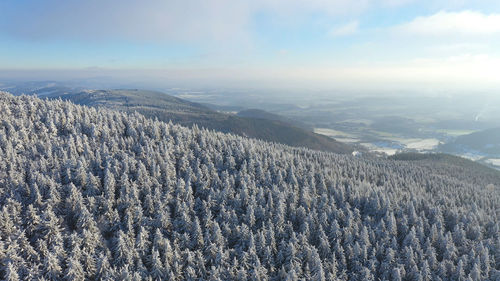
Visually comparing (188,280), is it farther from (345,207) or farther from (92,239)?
(345,207)

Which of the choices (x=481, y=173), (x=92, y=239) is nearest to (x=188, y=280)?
(x=92, y=239)

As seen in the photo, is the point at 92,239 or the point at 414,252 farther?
the point at 414,252

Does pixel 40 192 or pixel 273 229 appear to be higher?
pixel 40 192

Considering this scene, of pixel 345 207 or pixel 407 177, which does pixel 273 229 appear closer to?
→ pixel 345 207

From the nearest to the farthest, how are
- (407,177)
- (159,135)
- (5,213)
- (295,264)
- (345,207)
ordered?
(5,213), (295,264), (345,207), (159,135), (407,177)

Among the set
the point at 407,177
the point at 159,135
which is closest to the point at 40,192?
the point at 159,135

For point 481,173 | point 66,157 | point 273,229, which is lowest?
point 481,173

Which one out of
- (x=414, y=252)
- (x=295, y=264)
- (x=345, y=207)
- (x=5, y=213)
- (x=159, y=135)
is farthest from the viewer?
(x=159, y=135)
